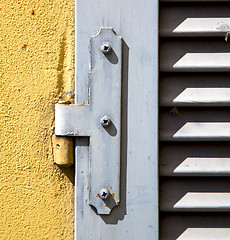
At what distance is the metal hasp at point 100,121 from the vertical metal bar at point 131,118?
0.02 m

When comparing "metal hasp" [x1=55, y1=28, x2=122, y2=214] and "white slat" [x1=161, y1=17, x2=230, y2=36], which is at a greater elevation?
"white slat" [x1=161, y1=17, x2=230, y2=36]

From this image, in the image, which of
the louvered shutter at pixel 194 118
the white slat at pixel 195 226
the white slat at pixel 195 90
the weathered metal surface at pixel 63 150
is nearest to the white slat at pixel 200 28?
the louvered shutter at pixel 194 118

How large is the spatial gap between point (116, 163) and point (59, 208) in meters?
0.29

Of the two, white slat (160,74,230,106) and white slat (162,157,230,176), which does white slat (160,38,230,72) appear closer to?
white slat (160,74,230,106)

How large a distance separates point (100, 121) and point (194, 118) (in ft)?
1.15

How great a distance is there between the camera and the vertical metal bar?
1198mm

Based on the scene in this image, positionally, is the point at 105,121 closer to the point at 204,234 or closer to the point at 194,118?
→ the point at 194,118

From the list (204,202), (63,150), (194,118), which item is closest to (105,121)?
(63,150)

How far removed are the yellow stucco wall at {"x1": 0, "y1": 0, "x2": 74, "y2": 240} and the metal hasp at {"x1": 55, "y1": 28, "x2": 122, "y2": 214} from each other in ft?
0.37

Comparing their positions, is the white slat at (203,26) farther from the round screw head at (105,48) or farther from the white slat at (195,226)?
the white slat at (195,226)

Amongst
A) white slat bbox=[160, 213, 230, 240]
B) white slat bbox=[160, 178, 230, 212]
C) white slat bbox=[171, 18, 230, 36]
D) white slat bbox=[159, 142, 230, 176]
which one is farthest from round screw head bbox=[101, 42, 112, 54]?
white slat bbox=[160, 213, 230, 240]

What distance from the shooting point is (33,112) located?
1.26 m

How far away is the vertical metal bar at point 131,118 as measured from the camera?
120 centimetres

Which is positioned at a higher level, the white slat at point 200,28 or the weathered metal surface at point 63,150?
the white slat at point 200,28
